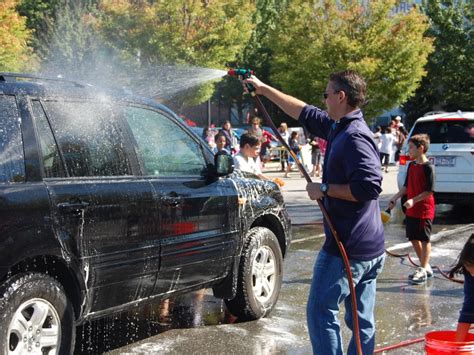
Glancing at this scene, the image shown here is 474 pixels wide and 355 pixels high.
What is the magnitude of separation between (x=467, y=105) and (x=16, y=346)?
40.5 meters

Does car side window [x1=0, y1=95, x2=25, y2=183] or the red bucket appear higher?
car side window [x1=0, y1=95, x2=25, y2=183]

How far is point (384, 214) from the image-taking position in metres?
8.12

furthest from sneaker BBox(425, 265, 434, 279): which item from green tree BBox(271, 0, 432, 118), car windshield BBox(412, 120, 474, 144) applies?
green tree BBox(271, 0, 432, 118)

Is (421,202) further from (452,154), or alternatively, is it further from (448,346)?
(452,154)

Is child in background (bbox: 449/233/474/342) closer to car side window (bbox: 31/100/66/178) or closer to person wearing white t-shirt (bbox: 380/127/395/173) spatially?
car side window (bbox: 31/100/66/178)

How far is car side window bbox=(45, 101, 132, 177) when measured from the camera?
473 centimetres

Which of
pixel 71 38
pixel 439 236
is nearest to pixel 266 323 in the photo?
pixel 439 236

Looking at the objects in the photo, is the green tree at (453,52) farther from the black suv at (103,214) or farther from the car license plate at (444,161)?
the black suv at (103,214)

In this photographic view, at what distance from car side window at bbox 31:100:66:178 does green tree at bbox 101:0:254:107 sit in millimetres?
26149

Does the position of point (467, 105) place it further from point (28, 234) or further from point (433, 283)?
point (28, 234)

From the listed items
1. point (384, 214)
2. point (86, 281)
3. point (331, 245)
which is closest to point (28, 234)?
point (86, 281)

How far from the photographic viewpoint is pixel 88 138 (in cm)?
491

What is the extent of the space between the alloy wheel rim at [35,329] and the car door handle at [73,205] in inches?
20.9

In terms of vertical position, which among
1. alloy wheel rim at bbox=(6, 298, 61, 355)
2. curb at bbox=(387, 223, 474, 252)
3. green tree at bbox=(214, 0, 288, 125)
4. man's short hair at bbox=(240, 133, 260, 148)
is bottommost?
curb at bbox=(387, 223, 474, 252)
